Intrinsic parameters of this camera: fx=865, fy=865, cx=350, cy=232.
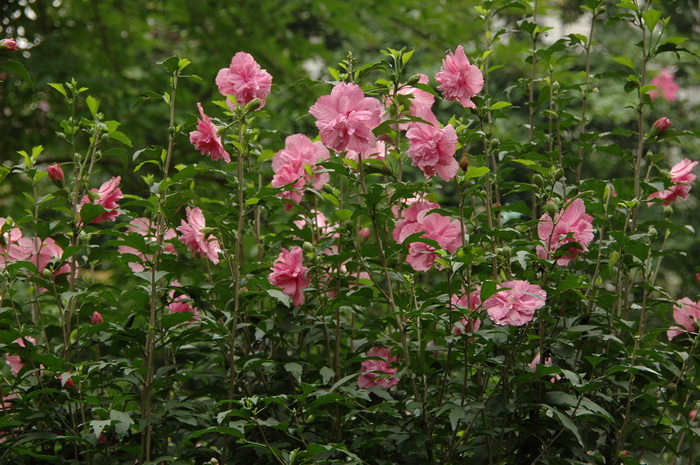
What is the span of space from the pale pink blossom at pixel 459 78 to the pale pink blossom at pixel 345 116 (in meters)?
0.22

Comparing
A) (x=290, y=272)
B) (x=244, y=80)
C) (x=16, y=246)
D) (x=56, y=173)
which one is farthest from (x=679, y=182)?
(x=16, y=246)

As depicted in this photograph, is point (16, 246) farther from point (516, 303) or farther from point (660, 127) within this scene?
point (660, 127)

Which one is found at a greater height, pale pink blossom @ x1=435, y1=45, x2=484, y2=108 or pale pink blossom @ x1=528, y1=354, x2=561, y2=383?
pale pink blossom @ x1=435, y1=45, x2=484, y2=108

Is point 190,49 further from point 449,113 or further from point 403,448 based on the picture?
point 403,448

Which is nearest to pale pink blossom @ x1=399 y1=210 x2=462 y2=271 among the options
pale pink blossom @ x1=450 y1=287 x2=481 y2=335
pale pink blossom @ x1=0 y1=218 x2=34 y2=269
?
pale pink blossom @ x1=450 y1=287 x2=481 y2=335

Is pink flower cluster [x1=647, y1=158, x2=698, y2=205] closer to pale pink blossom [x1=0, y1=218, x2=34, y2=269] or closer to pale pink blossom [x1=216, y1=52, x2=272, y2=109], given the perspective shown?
pale pink blossom [x1=216, y1=52, x2=272, y2=109]

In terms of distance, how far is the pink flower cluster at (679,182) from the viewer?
93.4 inches

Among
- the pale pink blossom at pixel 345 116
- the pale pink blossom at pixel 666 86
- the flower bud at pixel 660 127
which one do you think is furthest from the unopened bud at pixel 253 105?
the pale pink blossom at pixel 666 86

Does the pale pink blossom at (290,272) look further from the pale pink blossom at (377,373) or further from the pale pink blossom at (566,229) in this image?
the pale pink blossom at (566,229)

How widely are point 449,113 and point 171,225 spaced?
4.83 meters

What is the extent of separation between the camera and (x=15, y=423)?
192cm

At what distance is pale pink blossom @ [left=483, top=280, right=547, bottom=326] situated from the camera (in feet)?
6.03

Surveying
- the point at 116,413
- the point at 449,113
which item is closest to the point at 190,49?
the point at 449,113

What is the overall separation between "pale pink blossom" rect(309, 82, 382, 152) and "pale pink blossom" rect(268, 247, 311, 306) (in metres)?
0.31
